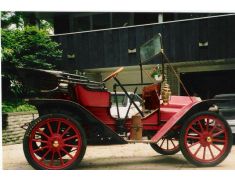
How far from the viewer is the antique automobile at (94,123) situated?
4871 millimetres

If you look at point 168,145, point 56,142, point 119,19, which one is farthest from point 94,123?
point 119,19

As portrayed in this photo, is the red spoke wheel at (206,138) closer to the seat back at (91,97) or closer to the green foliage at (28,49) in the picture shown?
the seat back at (91,97)

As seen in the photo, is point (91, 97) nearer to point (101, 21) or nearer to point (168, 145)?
point (168, 145)

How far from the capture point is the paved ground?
213 inches

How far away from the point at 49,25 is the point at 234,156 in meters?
17.8

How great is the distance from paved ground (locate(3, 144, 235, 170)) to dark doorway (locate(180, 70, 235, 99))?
594cm

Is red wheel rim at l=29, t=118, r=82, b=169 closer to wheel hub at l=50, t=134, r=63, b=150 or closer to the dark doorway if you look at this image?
wheel hub at l=50, t=134, r=63, b=150

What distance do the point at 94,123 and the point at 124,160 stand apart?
1.26 metres

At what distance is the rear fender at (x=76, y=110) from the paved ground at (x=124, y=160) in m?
0.63

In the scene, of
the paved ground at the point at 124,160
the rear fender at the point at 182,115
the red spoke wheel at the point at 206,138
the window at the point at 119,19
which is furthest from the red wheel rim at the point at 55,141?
the window at the point at 119,19

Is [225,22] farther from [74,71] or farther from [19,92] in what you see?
[19,92]

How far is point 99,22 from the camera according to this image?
1467cm
